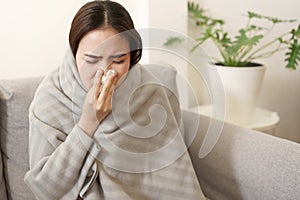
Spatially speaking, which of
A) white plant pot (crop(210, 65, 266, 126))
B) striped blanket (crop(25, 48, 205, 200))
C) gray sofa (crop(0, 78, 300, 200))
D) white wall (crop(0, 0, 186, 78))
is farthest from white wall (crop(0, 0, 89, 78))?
white plant pot (crop(210, 65, 266, 126))

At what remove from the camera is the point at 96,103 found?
1.08m

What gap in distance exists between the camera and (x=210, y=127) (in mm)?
1470

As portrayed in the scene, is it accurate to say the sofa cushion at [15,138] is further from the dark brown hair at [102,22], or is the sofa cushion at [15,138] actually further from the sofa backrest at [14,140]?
the dark brown hair at [102,22]

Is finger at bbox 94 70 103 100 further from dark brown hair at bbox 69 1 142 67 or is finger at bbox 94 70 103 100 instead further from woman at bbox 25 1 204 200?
dark brown hair at bbox 69 1 142 67

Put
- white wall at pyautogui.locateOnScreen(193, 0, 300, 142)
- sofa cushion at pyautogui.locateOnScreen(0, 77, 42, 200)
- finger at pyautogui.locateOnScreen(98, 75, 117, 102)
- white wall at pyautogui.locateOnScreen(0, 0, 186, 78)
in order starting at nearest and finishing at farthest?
1. finger at pyautogui.locateOnScreen(98, 75, 117, 102)
2. sofa cushion at pyautogui.locateOnScreen(0, 77, 42, 200)
3. white wall at pyautogui.locateOnScreen(0, 0, 186, 78)
4. white wall at pyautogui.locateOnScreen(193, 0, 300, 142)

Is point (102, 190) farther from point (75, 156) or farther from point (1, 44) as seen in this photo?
point (1, 44)

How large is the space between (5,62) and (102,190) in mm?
674

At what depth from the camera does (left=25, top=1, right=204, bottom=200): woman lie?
1104 mm

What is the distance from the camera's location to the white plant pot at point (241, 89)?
1852 mm

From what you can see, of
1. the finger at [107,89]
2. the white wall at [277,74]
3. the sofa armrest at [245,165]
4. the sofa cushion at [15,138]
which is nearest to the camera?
the finger at [107,89]

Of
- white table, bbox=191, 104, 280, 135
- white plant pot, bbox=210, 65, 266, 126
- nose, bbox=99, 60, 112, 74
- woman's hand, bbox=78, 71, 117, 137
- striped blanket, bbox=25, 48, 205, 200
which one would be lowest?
white table, bbox=191, 104, 280, 135

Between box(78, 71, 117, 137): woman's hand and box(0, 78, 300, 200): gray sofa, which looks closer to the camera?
box(78, 71, 117, 137): woman's hand

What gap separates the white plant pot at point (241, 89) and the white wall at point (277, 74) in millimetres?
347

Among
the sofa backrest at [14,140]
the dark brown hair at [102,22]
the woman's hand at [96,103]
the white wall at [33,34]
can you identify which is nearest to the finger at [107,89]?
the woman's hand at [96,103]
